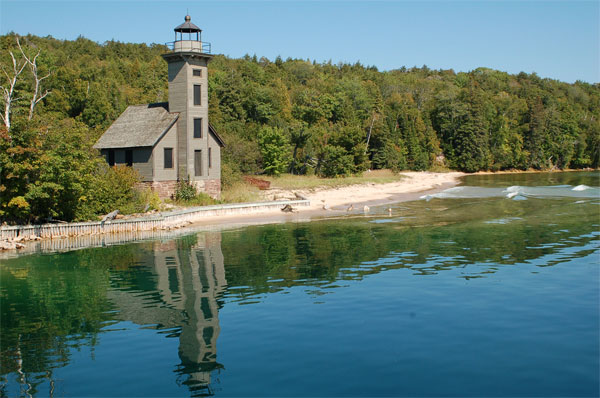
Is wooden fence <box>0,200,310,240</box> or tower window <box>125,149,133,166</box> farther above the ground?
tower window <box>125,149,133,166</box>

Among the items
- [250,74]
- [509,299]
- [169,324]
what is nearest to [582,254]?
[509,299]

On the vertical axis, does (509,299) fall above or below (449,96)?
below

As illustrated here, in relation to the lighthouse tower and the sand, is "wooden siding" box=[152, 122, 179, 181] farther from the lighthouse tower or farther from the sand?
the sand

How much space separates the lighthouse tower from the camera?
43.3 meters

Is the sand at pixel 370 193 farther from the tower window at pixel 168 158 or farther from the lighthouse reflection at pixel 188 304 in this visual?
the lighthouse reflection at pixel 188 304

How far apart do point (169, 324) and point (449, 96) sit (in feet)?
325

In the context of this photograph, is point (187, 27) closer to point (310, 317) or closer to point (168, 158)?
point (168, 158)

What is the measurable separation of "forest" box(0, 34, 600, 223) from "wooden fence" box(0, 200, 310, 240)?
1343mm

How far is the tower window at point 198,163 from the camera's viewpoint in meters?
45.1

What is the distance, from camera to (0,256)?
29.6 m

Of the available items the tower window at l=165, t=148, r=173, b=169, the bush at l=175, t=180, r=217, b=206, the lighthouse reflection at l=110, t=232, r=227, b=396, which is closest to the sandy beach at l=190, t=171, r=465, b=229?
the bush at l=175, t=180, r=217, b=206

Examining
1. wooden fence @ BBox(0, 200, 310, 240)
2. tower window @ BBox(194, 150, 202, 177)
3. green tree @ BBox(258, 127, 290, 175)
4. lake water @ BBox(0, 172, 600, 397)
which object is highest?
green tree @ BBox(258, 127, 290, 175)

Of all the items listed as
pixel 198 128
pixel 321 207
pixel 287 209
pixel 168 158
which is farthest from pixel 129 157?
pixel 321 207

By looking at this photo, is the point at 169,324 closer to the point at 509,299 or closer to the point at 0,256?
the point at 509,299
